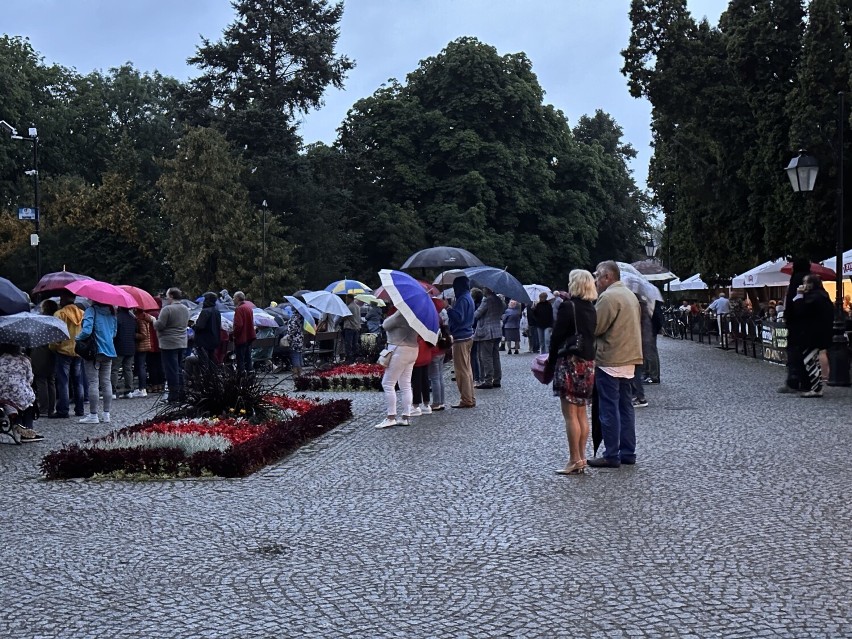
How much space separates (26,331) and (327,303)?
13.9 m

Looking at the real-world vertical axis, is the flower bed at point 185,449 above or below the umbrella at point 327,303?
below

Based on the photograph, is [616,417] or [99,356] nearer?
[616,417]

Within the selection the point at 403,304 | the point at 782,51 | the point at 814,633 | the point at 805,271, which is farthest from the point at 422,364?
the point at 782,51

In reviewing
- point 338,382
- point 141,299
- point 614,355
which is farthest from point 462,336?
point 614,355

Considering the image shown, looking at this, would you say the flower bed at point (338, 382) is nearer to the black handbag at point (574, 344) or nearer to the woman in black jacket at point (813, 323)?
the woman in black jacket at point (813, 323)

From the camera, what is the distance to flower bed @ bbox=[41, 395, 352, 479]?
425 inches

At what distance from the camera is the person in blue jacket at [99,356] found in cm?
1616

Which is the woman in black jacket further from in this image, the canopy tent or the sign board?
the canopy tent

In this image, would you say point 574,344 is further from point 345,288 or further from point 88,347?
point 345,288

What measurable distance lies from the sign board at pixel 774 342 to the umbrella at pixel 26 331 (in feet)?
51.2

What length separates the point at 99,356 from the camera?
16.3 meters

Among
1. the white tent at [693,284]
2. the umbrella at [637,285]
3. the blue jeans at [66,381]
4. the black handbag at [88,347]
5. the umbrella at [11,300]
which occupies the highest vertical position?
the white tent at [693,284]

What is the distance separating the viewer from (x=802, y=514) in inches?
322

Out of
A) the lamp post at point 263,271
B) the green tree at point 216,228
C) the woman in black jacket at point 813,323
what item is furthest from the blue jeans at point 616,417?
the green tree at point 216,228
